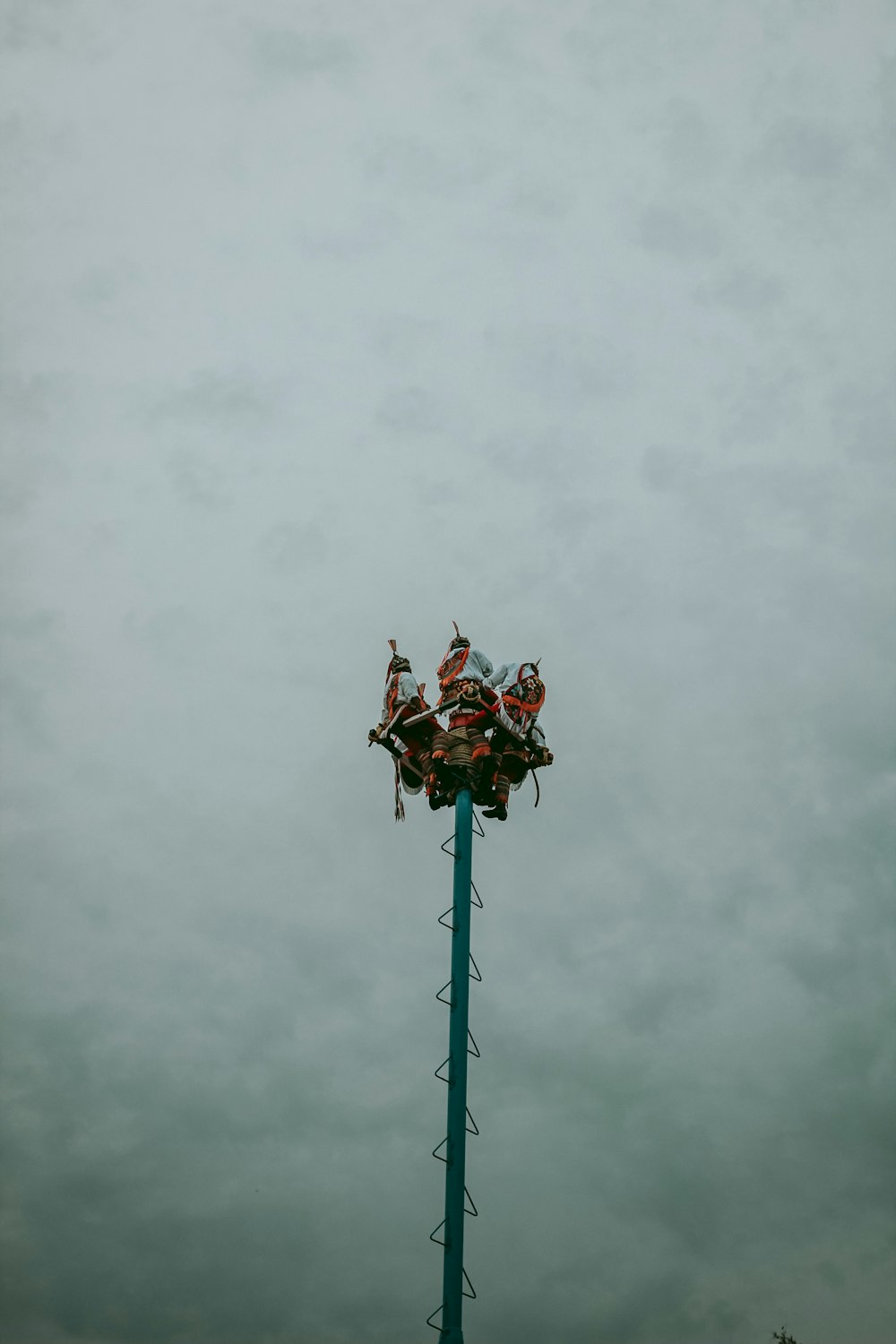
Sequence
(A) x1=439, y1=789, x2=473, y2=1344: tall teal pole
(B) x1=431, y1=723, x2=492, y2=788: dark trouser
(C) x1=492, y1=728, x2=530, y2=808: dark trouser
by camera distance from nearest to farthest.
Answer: (A) x1=439, y1=789, x2=473, y2=1344: tall teal pole < (B) x1=431, y1=723, x2=492, y2=788: dark trouser < (C) x1=492, y1=728, x2=530, y2=808: dark trouser

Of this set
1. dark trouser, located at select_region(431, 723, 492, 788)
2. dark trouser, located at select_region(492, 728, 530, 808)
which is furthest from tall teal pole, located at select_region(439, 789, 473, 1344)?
dark trouser, located at select_region(492, 728, 530, 808)

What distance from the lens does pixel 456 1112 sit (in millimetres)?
35312

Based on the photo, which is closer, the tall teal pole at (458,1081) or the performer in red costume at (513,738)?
the tall teal pole at (458,1081)

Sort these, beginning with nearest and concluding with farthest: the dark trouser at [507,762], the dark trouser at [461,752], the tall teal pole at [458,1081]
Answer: the tall teal pole at [458,1081], the dark trouser at [461,752], the dark trouser at [507,762]

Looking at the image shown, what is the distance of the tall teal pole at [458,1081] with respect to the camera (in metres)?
33.3

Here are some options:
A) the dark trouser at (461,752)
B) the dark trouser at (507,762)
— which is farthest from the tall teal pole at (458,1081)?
the dark trouser at (507,762)

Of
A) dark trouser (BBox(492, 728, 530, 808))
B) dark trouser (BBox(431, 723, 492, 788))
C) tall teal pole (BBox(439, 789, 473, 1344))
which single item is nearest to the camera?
tall teal pole (BBox(439, 789, 473, 1344))

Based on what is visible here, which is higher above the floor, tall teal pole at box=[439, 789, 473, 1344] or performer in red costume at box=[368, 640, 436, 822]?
performer in red costume at box=[368, 640, 436, 822]

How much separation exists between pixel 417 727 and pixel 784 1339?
31015 millimetres

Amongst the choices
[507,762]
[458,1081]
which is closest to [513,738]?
[507,762]

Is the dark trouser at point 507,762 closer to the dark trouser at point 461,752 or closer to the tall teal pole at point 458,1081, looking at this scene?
the dark trouser at point 461,752

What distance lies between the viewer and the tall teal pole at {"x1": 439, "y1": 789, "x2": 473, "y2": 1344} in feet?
109

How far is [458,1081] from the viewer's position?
117 ft

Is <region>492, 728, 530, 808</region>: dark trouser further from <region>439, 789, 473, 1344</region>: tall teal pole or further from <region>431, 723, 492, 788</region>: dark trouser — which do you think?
<region>439, 789, 473, 1344</region>: tall teal pole
